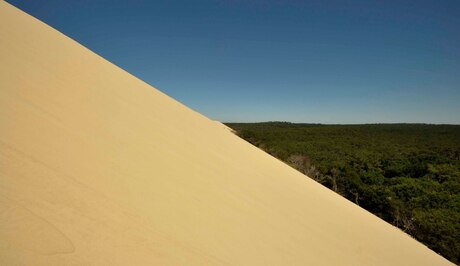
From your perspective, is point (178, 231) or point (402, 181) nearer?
point (178, 231)

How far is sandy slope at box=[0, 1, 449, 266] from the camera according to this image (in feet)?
4.62

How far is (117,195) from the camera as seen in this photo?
→ 6.27ft

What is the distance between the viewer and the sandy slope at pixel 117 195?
1409 mm

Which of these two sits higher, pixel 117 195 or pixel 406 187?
pixel 406 187

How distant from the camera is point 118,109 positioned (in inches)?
152

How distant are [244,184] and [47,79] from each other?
2611 millimetres

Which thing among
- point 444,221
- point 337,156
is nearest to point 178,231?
point 444,221

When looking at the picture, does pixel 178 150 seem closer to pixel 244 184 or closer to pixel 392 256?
pixel 244 184

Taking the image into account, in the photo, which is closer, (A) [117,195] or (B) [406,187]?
(A) [117,195]

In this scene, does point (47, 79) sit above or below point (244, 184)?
above

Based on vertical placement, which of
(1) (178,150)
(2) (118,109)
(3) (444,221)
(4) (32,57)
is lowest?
(3) (444,221)

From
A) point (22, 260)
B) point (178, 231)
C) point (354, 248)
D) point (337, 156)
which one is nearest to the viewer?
point (22, 260)

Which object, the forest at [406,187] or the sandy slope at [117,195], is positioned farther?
the forest at [406,187]

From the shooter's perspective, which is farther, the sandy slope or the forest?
the forest
